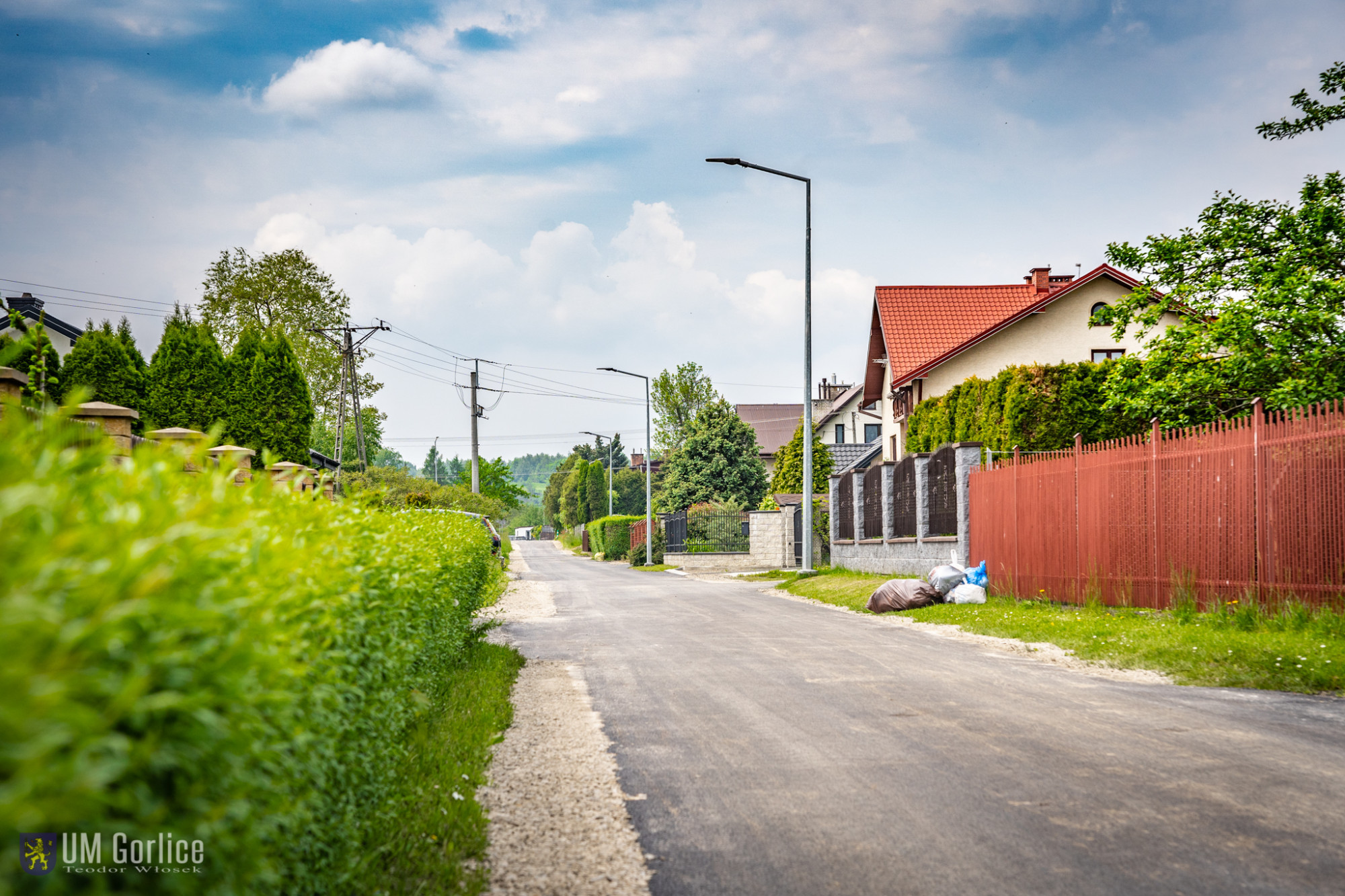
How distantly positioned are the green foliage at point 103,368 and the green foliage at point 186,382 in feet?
2.01

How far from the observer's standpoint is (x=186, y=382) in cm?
2095

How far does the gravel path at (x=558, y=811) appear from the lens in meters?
4.20

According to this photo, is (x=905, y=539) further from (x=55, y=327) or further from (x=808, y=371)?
(x=55, y=327)

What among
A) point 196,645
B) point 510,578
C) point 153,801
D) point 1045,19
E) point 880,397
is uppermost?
point 1045,19

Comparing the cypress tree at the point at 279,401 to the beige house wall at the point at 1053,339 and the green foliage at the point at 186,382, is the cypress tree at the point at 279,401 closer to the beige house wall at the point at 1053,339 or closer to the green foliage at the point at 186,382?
the green foliage at the point at 186,382

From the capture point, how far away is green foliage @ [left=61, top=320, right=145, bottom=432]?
19.2 metres

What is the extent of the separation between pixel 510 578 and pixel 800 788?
25.2 meters

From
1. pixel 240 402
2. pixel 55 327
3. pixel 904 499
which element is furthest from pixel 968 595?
pixel 55 327

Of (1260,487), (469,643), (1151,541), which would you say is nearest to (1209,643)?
(1260,487)

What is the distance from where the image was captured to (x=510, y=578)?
30.0m

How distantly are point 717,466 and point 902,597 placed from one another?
123ft

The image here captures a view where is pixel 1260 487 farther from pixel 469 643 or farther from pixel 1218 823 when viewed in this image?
pixel 469 643

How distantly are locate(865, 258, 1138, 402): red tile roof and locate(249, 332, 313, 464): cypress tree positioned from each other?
21.8 metres

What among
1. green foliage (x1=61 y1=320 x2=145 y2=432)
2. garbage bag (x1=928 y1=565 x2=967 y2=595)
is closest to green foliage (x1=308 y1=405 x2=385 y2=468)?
green foliage (x1=61 y1=320 x2=145 y2=432)
